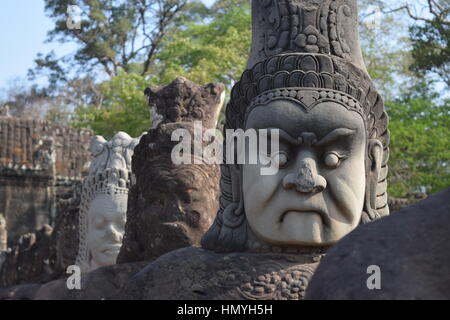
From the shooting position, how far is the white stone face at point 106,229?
23.5 ft

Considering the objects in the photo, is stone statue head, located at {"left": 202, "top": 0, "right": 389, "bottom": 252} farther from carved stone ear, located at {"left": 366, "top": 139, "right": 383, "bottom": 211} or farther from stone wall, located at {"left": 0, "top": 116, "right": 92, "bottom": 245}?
stone wall, located at {"left": 0, "top": 116, "right": 92, "bottom": 245}

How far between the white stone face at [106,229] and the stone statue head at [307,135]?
9.45ft

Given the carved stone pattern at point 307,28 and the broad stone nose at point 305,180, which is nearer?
the broad stone nose at point 305,180

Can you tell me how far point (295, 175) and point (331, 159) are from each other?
203 millimetres

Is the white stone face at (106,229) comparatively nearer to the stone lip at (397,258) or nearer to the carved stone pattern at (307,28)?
the carved stone pattern at (307,28)

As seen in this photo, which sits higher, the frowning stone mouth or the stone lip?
the frowning stone mouth

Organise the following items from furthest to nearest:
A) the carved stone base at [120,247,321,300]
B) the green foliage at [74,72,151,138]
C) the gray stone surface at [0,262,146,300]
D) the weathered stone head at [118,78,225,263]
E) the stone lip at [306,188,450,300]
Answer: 1. the green foliage at [74,72,151,138]
2. the weathered stone head at [118,78,225,263]
3. the gray stone surface at [0,262,146,300]
4. the carved stone base at [120,247,321,300]
5. the stone lip at [306,188,450,300]

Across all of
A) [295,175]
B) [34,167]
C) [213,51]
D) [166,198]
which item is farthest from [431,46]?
[295,175]

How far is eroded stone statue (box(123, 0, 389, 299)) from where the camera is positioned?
4.07 metres

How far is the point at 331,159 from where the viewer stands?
13.6 ft

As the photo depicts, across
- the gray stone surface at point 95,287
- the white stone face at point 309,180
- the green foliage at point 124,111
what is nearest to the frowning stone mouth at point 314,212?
the white stone face at point 309,180

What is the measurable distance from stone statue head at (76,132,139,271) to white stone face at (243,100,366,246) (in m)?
3.20

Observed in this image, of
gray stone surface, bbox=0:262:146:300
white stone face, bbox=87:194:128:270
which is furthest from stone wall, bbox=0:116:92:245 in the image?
gray stone surface, bbox=0:262:146:300
